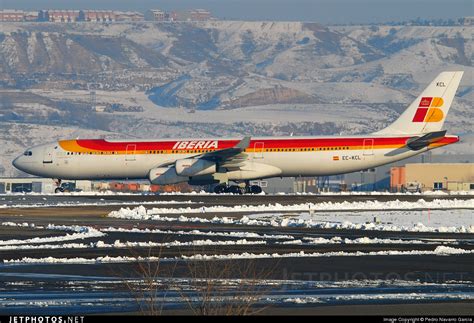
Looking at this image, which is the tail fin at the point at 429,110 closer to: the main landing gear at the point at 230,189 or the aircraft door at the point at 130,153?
the main landing gear at the point at 230,189

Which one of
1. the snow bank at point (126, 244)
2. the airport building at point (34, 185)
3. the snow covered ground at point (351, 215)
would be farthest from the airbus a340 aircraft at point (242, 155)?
the airport building at point (34, 185)

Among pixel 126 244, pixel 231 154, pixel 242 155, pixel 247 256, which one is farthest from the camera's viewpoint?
pixel 242 155

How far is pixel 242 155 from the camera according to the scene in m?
82.7

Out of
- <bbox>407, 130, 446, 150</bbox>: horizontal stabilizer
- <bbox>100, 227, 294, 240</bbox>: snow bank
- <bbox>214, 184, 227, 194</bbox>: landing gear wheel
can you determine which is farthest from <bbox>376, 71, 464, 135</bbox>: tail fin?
<bbox>100, 227, 294, 240</bbox>: snow bank

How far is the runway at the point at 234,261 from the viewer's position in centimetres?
2439

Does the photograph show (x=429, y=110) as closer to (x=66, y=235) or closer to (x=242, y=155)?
(x=242, y=155)

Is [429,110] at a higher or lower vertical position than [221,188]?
higher

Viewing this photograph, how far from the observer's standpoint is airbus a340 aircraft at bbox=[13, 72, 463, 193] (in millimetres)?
82688

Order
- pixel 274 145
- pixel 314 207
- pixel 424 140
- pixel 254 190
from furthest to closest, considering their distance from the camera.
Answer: pixel 254 190 < pixel 274 145 < pixel 424 140 < pixel 314 207

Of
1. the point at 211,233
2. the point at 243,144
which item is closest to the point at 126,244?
the point at 211,233

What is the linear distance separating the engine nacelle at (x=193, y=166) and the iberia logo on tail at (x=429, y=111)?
46.3ft

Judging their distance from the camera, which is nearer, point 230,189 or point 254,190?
point 230,189

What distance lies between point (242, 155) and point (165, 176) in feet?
16.1

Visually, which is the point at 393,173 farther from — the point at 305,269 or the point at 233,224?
the point at 305,269
